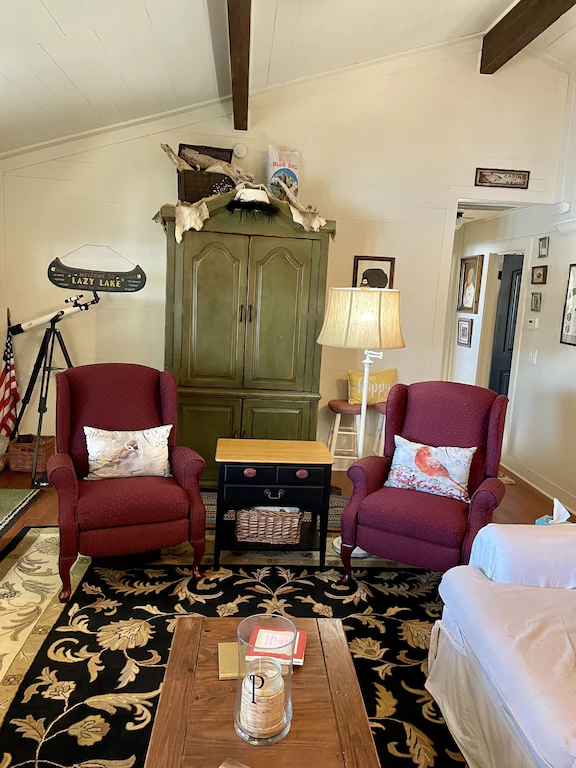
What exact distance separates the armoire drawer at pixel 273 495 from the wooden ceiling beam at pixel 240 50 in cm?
221

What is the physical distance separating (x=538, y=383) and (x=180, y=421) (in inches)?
116

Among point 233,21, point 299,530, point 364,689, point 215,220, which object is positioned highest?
point 233,21

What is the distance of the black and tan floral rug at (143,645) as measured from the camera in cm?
181

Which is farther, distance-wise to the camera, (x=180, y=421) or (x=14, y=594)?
(x=180, y=421)

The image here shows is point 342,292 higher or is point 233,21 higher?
point 233,21

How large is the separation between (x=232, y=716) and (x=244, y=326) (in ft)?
9.12

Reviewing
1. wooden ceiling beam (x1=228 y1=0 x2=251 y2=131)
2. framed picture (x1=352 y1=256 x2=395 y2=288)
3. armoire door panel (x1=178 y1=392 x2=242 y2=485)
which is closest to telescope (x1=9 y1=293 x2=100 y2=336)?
armoire door panel (x1=178 y1=392 x2=242 y2=485)

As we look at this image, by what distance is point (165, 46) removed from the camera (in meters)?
3.11

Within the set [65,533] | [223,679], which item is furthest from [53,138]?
[223,679]

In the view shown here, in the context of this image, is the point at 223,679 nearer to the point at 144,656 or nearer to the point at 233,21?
the point at 144,656

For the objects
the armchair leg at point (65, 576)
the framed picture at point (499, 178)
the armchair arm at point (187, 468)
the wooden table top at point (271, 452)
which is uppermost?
the framed picture at point (499, 178)

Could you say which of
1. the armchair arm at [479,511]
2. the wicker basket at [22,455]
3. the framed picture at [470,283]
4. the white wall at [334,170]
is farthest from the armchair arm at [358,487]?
→ the framed picture at [470,283]

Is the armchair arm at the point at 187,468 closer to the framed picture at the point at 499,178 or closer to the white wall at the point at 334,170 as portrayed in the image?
the white wall at the point at 334,170

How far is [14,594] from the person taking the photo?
2605 mm
